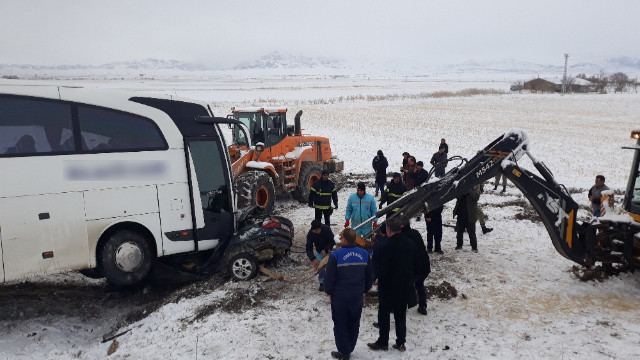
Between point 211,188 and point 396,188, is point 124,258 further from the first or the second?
point 396,188

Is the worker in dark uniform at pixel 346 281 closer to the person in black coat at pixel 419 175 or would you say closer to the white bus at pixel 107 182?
the white bus at pixel 107 182

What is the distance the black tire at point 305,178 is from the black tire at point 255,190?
7.17 feet

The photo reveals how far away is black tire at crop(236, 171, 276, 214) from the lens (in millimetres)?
11935

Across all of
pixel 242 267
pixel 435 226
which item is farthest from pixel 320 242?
pixel 435 226

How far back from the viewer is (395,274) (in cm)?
586

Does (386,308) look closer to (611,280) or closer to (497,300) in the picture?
(497,300)

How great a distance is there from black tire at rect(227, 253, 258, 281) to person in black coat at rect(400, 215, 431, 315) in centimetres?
297

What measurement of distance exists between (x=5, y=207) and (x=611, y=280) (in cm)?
1002

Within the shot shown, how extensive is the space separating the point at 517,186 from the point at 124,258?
22.4 feet

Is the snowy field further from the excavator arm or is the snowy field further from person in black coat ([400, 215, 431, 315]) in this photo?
the excavator arm

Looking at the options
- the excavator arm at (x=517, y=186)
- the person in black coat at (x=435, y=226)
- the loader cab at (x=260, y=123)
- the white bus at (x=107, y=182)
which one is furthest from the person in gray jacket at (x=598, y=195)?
the loader cab at (x=260, y=123)

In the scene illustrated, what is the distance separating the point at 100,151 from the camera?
753cm

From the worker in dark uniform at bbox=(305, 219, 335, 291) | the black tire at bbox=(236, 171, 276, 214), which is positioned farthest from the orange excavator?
the worker in dark uniform at bbox=(305, 219, 335, 291)

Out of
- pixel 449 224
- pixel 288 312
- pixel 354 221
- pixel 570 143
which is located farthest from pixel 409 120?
pixel 288 312
